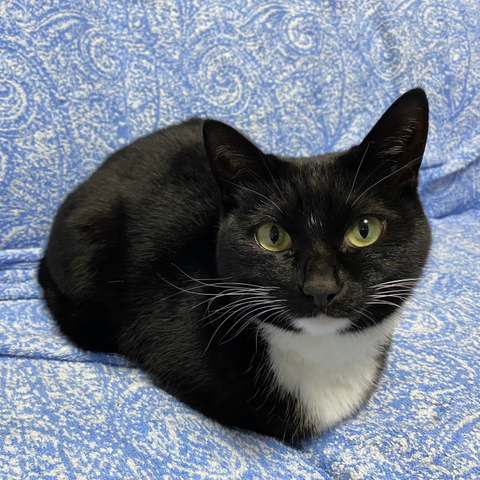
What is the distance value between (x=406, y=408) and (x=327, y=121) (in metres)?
1.01

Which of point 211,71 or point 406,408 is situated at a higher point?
point 211,71

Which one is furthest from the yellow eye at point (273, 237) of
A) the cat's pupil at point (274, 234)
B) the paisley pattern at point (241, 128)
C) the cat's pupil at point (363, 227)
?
the paisley pattern at point (241, 128)

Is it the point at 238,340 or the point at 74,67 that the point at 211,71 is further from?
the point at 238,340

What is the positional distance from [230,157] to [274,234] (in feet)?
0.50

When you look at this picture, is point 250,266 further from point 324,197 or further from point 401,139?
point 401,139

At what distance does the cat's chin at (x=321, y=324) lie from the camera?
2.39ft

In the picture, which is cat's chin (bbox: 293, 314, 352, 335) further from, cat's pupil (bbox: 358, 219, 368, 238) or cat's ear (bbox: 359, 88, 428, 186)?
cat's ear (bbox: 359, 88, 428, 186)

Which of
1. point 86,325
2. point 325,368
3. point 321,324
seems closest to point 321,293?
point 321,324

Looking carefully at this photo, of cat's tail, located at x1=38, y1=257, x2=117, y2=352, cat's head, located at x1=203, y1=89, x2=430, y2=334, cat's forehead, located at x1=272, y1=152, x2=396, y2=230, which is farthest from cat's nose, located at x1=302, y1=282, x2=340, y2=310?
cat's tail, located at x1=38, y1=257, x2=117, y2=352

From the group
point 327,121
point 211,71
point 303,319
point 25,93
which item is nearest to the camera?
point 303,319

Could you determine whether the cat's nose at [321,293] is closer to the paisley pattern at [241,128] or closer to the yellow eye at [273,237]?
the yellow eye at [273,237]

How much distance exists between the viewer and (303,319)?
0.74 metres

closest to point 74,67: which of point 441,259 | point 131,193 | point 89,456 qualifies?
point 131,193

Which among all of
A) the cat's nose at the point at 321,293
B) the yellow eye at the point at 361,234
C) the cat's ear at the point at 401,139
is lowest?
the cat's nose at the point at 321,293
